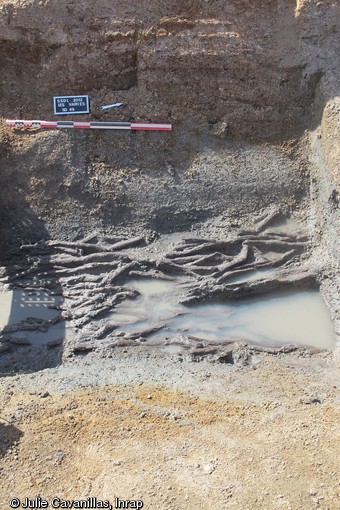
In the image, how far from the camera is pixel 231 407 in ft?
22.4

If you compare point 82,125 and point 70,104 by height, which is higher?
point 70,104

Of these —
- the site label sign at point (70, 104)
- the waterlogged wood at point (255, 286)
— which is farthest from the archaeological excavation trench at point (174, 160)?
the site label sign at point (70, 104)

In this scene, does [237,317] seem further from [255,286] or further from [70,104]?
[70,104]

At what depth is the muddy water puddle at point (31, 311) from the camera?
8641 mm

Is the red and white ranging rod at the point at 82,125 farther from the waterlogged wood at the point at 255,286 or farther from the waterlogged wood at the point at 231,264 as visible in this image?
the waterlogged wood at the point at 255,286

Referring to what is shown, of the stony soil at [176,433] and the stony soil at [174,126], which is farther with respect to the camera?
the stony soil at [174,126]

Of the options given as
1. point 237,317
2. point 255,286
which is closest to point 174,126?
point 255,286

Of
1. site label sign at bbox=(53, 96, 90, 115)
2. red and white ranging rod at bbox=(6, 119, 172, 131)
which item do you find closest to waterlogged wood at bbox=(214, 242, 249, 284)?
red and white ranging rod at bbox=(6, 119, 172, 131)

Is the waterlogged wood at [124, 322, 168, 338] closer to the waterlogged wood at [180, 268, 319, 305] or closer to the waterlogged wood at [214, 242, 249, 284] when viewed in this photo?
the waterlogged wood at [180, 268, 319, 305]

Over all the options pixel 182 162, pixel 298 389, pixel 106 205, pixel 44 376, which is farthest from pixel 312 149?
pixel 44 376

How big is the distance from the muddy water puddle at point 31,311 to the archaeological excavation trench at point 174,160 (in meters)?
0.03

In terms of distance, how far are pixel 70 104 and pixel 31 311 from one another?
4063 mm

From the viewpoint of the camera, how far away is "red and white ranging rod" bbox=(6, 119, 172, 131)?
10188 millimetres

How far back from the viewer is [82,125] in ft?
33.5
